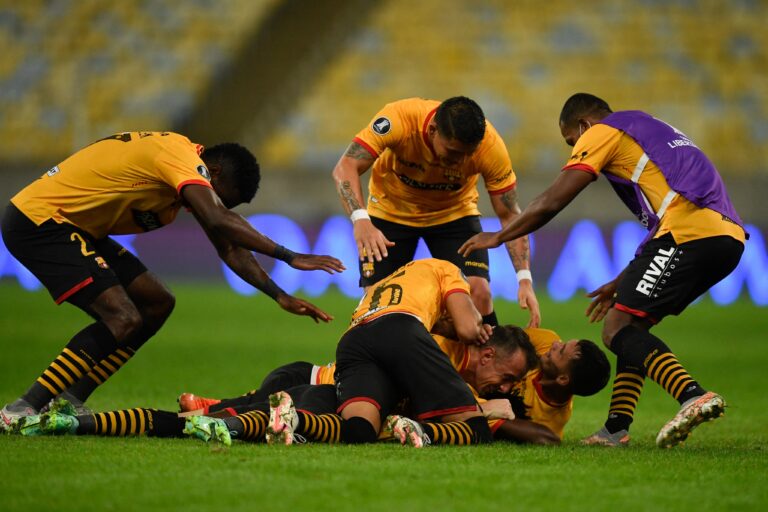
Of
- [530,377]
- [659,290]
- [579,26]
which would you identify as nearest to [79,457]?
[530,377]

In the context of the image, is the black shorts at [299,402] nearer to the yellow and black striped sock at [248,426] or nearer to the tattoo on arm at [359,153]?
the yellow and black striped sock at [248,426]

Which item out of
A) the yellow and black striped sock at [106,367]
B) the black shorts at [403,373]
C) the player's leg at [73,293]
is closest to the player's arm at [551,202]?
the black shorts at [403,373]

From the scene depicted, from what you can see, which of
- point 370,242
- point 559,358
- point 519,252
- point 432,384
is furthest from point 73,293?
point 519,252

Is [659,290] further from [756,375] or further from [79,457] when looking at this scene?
[756,375]

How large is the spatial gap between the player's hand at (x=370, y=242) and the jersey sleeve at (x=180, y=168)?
3.60ft

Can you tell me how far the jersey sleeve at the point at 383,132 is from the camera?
8023 mm

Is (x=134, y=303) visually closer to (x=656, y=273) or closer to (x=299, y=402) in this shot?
(x=299, y=402)

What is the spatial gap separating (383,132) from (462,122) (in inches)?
35.3

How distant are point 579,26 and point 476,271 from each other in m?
17.0

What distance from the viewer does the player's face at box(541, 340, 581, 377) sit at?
6828mm

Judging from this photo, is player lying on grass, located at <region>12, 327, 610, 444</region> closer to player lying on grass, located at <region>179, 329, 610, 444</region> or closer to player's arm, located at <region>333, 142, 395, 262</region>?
player lying on grass, located at <region>179, 329, 610, 444</region>

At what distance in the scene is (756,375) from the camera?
36.5 ft

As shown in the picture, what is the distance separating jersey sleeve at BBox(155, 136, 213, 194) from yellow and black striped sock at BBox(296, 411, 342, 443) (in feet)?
4.83

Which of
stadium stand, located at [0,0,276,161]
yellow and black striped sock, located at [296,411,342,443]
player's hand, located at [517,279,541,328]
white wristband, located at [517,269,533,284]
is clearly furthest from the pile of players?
stadium stand, located at [0,0,276,161]
